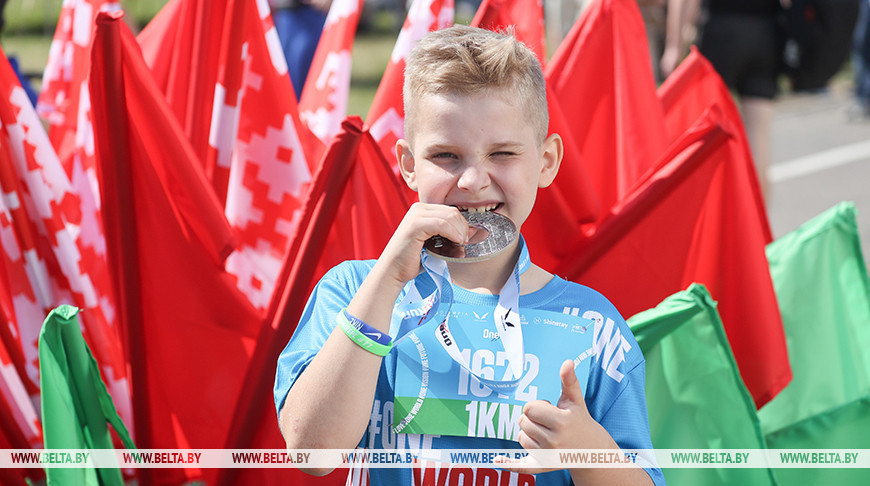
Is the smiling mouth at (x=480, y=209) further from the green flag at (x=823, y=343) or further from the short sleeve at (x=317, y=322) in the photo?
the green flag at (x=823, y=343)

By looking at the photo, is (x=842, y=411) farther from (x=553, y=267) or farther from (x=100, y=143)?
(x=100, y=143)

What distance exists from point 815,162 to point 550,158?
5.65 meters

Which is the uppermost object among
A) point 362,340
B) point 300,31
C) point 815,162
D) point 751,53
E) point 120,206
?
point 300,31

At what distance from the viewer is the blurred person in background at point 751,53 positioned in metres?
3.96

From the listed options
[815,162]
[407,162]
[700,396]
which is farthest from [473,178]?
[815,162]

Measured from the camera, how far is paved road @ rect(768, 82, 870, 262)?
5242 millimetres

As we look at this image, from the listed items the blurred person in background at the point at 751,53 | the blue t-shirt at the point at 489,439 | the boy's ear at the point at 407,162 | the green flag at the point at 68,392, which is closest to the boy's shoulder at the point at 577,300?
the blue t-shirt at the point at 489,439

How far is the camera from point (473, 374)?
3.76 feet

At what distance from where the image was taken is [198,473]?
4.98 feet

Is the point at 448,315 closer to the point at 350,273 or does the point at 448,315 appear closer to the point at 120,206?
the point at 350,273

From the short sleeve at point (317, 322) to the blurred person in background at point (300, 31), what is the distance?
3199mm

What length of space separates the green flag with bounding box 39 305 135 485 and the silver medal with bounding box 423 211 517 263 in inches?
21.6

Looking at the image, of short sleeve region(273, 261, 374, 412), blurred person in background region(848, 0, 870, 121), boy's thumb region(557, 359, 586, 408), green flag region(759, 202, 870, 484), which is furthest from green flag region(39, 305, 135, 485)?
blurred person in background region(848, 0, 870, 121)

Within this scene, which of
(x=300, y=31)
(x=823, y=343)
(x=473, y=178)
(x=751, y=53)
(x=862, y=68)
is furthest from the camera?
(x=862, y=68)
